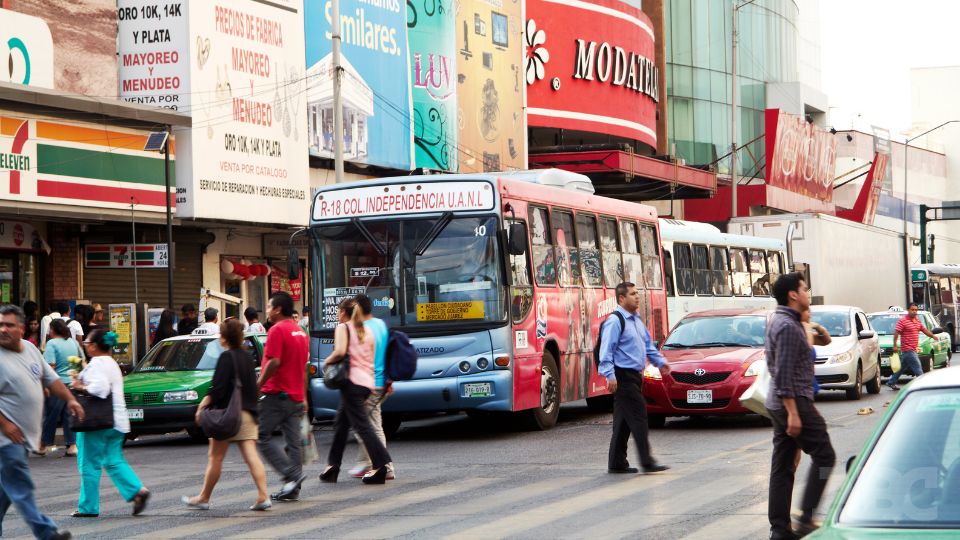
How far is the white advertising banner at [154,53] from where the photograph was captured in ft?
90.0

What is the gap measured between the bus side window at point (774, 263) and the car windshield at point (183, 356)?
629 inches

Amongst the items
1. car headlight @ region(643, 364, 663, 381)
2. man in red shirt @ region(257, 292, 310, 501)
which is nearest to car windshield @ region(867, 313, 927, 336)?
car headlight @ region(643, 364, 663, 381)

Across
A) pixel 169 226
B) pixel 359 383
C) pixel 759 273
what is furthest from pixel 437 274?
pixel 759 273

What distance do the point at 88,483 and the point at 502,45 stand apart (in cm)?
3213

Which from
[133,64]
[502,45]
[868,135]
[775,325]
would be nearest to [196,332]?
[133,64]

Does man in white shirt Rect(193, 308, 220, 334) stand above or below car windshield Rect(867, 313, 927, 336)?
above

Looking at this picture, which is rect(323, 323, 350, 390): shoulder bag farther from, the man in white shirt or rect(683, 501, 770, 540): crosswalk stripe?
the man in white shirt

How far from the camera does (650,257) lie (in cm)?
2462

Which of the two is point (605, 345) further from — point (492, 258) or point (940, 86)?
point (940, 86)

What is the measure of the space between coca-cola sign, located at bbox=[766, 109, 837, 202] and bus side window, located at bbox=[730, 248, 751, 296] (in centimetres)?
2927

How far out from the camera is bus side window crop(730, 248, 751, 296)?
31531 millimetres

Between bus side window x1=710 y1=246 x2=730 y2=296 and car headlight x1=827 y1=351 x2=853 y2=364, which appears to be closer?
car headlight x1=827 y1=351 x2=853 y2=364

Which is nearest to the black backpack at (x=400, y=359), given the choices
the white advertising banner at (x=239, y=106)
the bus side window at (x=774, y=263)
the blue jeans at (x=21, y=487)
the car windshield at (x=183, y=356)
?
the blue jeans at (x=21, y=487)

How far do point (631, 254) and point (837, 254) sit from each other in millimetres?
15008
